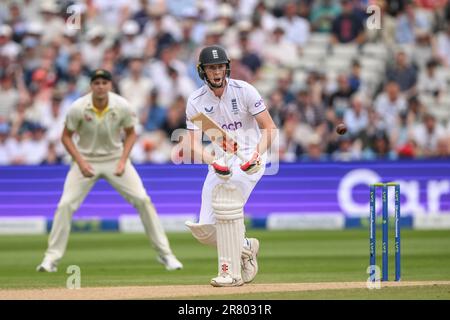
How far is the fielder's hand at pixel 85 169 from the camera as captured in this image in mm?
11586

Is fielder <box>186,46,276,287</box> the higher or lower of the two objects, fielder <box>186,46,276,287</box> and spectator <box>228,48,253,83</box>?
the lower

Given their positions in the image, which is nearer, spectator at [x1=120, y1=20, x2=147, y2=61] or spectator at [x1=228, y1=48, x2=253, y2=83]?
spectator at [x1=228, y1=48, x2=253, y2=83]

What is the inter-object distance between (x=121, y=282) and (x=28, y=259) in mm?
3106

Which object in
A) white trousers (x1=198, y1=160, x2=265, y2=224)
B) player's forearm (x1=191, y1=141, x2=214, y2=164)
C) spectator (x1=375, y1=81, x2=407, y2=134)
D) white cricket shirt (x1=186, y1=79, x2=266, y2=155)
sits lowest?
white trousers (x1=198, y1=160, x2=265, y2=224)

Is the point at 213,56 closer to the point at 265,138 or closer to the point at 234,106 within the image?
the point at 234,106

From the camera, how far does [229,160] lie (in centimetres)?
920

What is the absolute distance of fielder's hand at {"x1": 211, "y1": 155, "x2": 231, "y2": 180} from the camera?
8922 mm

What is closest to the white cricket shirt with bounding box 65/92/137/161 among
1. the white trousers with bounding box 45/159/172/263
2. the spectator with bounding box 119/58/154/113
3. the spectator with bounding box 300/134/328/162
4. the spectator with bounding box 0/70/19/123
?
the white trousers with bounding box 45/159/172/263

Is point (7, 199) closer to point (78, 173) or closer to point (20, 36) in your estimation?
point (20, 36)

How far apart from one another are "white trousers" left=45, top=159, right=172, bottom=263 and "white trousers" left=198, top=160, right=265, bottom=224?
2436 millimetres

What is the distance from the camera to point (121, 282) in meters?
10.2

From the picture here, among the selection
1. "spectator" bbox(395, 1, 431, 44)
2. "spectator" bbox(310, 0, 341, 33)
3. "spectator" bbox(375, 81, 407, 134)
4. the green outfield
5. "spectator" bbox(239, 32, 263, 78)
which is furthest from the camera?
"spectator" bbox(310, 0, 341, 33)

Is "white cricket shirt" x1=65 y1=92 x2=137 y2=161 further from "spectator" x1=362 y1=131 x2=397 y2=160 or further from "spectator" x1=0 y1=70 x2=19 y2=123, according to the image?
"spectator" x1=0 y1=70 x2=19 y2=123

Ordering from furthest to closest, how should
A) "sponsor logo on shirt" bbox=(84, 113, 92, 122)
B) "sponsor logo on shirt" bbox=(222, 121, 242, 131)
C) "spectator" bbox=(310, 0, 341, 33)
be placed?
"spectator" bbox=(310, 0, 341, 33) < "sponsor logo on shirt" bbox=(84, 113, 92, 122) < "sponsor logo on shirt" bbox=(222, 121, 242, 131)
